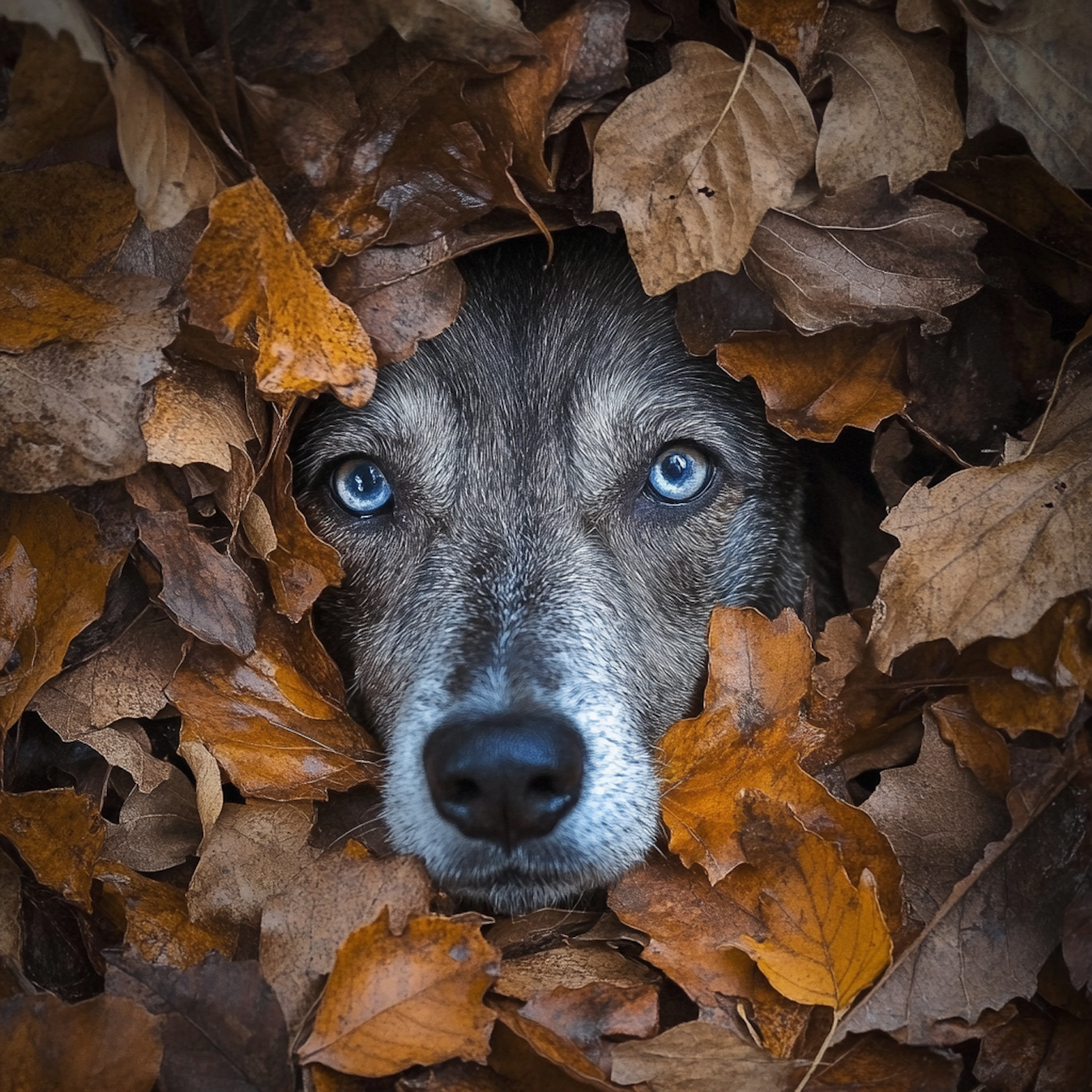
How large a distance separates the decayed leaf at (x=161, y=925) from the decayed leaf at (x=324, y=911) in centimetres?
17

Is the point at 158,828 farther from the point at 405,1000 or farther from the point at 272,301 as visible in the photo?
the point at 272,301

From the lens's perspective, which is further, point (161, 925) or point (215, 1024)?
point (161, 925)

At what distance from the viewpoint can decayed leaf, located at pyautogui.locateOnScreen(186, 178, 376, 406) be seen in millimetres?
2383

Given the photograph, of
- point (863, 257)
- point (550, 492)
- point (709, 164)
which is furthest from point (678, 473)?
point (709, 164)

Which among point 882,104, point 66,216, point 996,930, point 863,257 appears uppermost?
point 882,104

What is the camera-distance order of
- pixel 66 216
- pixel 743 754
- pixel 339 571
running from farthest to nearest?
pixel 339 571 → pixel 743 754 → pixel 66 216

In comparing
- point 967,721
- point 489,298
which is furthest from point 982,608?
point 489,298

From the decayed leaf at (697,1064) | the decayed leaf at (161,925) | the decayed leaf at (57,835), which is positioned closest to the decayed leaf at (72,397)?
the decayed leaf at (57,835)

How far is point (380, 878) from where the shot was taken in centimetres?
242

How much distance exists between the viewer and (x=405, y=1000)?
220 cm

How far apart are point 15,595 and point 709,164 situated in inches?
71.1

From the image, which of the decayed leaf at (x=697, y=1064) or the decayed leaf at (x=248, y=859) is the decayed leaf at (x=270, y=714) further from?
the decayed leaf at (x=697, y=1064)

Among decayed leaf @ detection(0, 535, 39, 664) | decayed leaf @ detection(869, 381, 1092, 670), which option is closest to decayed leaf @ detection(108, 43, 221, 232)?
decayed leaf @ detection(0, 535, 39, 664)

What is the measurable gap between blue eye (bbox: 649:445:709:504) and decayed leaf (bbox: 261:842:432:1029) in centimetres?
138
